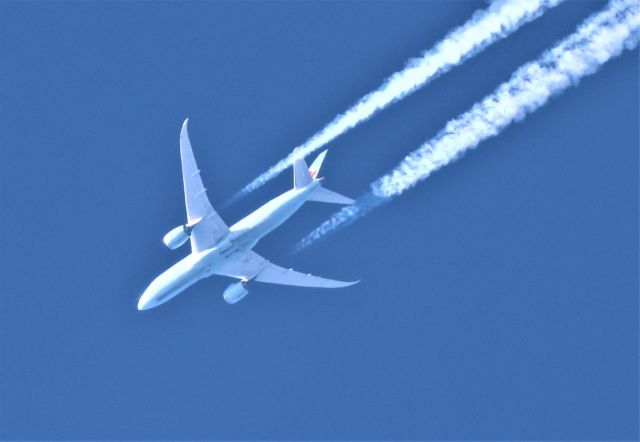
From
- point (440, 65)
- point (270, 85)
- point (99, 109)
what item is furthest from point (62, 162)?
point (440, 65)

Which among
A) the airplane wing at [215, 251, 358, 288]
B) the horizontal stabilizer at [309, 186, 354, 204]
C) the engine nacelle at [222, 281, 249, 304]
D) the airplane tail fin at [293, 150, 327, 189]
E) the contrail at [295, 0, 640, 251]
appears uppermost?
the contrail at [295, 0, 640, 251]

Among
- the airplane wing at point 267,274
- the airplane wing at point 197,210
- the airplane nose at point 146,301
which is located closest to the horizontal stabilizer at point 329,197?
the airplane wing at point 197,210

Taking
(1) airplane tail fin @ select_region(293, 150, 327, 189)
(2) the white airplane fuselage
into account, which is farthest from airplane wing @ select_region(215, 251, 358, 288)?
(1) airplane tail fin @ select_region(293, 150, 327, 189)

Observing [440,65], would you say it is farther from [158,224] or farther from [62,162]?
[62,162]

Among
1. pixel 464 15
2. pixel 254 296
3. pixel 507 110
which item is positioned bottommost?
pixel 254 296

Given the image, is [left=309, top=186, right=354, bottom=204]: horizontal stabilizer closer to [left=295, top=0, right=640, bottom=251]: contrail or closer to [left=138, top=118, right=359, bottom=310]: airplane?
[left=138, top=118, right=359, bottom=310]: airplane
